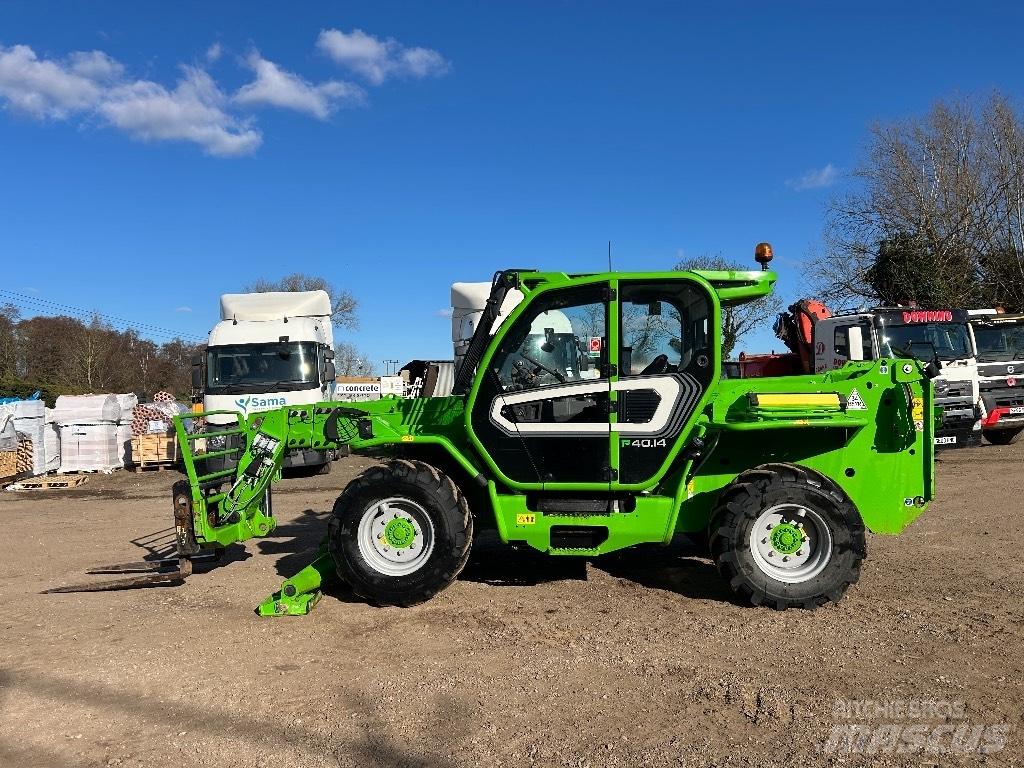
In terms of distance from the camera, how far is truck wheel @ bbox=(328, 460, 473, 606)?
5215 millimetres

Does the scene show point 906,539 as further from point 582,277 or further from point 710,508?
point 582,277

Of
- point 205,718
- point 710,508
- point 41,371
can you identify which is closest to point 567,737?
point 205,718

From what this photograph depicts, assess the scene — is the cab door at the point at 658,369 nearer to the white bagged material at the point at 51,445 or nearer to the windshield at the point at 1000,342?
the windshield at the point at 1000,342

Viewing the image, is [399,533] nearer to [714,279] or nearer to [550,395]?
[550,395]

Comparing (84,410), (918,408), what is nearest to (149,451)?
(84,410)

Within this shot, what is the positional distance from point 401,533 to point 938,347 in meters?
11.0

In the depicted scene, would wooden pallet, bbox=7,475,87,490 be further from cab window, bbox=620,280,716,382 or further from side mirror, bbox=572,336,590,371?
cab window, bbox=620,280,716,382

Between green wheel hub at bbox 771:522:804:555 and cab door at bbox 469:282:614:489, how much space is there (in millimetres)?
1237

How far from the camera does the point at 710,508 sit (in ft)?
17.4

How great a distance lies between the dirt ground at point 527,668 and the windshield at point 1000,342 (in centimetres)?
748

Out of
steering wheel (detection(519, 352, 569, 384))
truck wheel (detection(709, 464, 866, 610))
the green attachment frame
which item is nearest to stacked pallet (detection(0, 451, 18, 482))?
the green attachment frame

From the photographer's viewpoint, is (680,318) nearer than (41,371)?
Yes

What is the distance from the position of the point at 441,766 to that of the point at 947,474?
34.7 feet

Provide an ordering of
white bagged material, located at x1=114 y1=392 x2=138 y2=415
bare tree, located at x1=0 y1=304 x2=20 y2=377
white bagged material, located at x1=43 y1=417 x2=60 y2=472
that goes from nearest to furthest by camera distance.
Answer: white bagged material, located at x1=43 y1=417 x2=60 y2=472
white bagged material, located at x1=114 y1=392 x2=138 y2=415
bare tree, located at x1=0 y1=304 x2=20 y2=377
